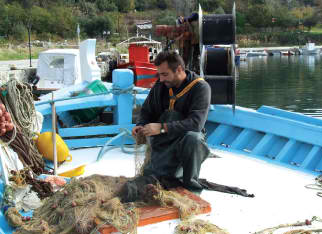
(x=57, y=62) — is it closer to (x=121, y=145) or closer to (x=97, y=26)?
(x=121, y=145)

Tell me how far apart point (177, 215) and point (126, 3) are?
A: 301 ft

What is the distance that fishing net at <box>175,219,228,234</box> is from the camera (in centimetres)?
316

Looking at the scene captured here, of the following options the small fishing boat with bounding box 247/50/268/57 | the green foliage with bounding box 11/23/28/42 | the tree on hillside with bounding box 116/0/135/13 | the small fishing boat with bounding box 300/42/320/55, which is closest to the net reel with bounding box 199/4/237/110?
the green foliage with bounding box 11/23/28/42

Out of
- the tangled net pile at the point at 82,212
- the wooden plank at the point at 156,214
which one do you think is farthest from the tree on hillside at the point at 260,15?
the tangled net pile at the point at 82,212

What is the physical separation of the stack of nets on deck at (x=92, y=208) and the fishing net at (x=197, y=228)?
0.12m

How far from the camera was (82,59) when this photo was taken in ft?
35.8

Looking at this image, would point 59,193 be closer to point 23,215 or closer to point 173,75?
point 23,215

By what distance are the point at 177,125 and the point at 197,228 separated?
3.14 feet

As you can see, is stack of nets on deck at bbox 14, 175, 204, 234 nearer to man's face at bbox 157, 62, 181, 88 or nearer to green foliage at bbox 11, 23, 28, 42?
man's face at bbox 157, 62, 181, 88

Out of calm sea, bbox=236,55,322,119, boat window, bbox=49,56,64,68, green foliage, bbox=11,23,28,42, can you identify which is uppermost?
green foliage, bbox=11,23,28,42

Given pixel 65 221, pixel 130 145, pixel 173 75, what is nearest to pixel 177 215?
pixel 65 221

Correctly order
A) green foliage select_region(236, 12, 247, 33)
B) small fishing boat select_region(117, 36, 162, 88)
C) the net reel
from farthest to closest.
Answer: green foliage select_region(236, 12, 247, 33), small fishing boat select_region(117, 36, 162, 88), the net reel

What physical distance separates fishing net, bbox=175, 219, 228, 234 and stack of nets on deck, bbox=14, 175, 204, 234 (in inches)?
4.9

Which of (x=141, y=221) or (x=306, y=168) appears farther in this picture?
(x=306, y=168)
